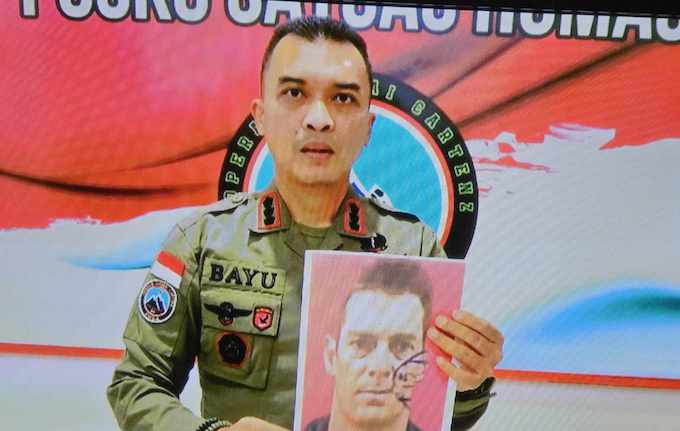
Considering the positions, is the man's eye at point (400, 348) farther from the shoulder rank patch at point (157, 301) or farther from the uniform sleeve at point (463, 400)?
the shoulder rank patch at point (157, 301)

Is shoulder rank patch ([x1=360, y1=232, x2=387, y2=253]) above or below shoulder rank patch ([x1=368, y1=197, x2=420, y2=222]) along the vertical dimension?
below

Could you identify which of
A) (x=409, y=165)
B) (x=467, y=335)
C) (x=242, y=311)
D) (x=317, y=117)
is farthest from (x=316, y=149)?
(x=467, y=335)

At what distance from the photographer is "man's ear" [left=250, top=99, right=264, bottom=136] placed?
1.06 metres

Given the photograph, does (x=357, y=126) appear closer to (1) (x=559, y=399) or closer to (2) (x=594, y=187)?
(2) (x=594, y=187)

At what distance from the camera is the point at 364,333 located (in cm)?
106

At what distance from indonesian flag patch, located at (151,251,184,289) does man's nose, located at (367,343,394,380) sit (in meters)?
0.33

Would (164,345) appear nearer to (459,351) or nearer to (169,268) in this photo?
(169,268)

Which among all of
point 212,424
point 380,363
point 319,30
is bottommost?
point 212,424

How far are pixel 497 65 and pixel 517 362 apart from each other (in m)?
0.48

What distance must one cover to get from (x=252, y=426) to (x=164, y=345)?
190 millimetres

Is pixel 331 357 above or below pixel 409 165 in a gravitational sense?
below

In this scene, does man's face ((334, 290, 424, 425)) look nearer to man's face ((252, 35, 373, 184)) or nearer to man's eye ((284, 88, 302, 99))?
man's face ((252, 35, 373, 184))

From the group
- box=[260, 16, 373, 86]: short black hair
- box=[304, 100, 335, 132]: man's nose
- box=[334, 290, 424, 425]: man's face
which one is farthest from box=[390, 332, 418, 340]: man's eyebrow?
box=[260, 16, 373, 86]: short black hair

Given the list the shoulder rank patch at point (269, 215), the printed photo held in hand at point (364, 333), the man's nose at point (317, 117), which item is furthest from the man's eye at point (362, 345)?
the man's nose at point (317, 117)
